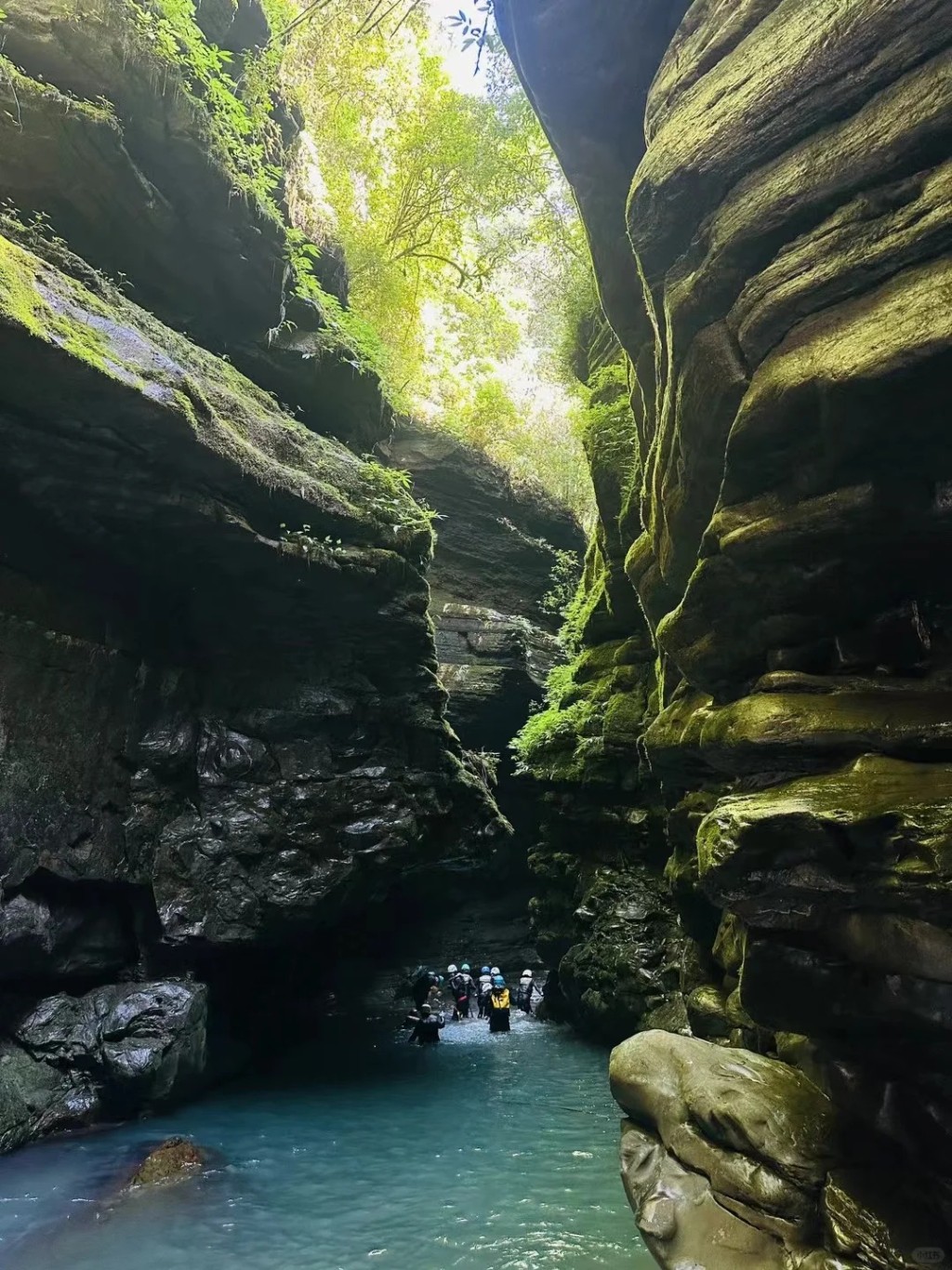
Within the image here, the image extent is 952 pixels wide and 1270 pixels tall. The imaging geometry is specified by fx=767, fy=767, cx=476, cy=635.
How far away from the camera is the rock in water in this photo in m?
7.91

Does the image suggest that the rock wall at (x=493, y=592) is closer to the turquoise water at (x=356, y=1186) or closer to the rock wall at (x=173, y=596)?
the rock wall at (x=173, y=596)

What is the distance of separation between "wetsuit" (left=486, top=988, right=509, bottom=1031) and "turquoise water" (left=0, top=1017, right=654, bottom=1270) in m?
3.51

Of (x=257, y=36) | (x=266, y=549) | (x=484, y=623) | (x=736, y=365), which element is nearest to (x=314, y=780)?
(x=266, y=549)

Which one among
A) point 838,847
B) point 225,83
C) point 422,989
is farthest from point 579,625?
point 838,847

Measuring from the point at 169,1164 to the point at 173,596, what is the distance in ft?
26.3

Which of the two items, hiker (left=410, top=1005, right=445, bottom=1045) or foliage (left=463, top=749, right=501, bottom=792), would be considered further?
foliage (left=463, top=749, right=501, bottom=792)

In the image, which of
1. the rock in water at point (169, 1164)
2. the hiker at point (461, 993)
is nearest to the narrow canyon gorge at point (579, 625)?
the rock in water at point (169, 1164)

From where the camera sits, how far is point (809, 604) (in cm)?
538

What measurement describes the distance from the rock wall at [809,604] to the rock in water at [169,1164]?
199 inches

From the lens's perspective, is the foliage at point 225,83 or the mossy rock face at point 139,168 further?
the foliage at point 225,83

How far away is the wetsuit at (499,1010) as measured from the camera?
16.1 m

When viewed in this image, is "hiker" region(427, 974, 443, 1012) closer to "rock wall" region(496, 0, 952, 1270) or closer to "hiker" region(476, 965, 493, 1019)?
"hiker" region(476, 965, 493, 1019)

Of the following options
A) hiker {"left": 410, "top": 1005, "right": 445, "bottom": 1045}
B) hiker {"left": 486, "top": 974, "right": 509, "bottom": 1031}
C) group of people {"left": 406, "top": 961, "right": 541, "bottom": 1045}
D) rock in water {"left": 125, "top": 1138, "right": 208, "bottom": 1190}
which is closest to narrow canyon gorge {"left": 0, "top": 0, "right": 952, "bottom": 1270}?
hiker {"left": 486, "top": 974, "right": 509, "bottom": 1031}

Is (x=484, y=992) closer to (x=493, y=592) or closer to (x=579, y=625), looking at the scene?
(x=579, y=625)
